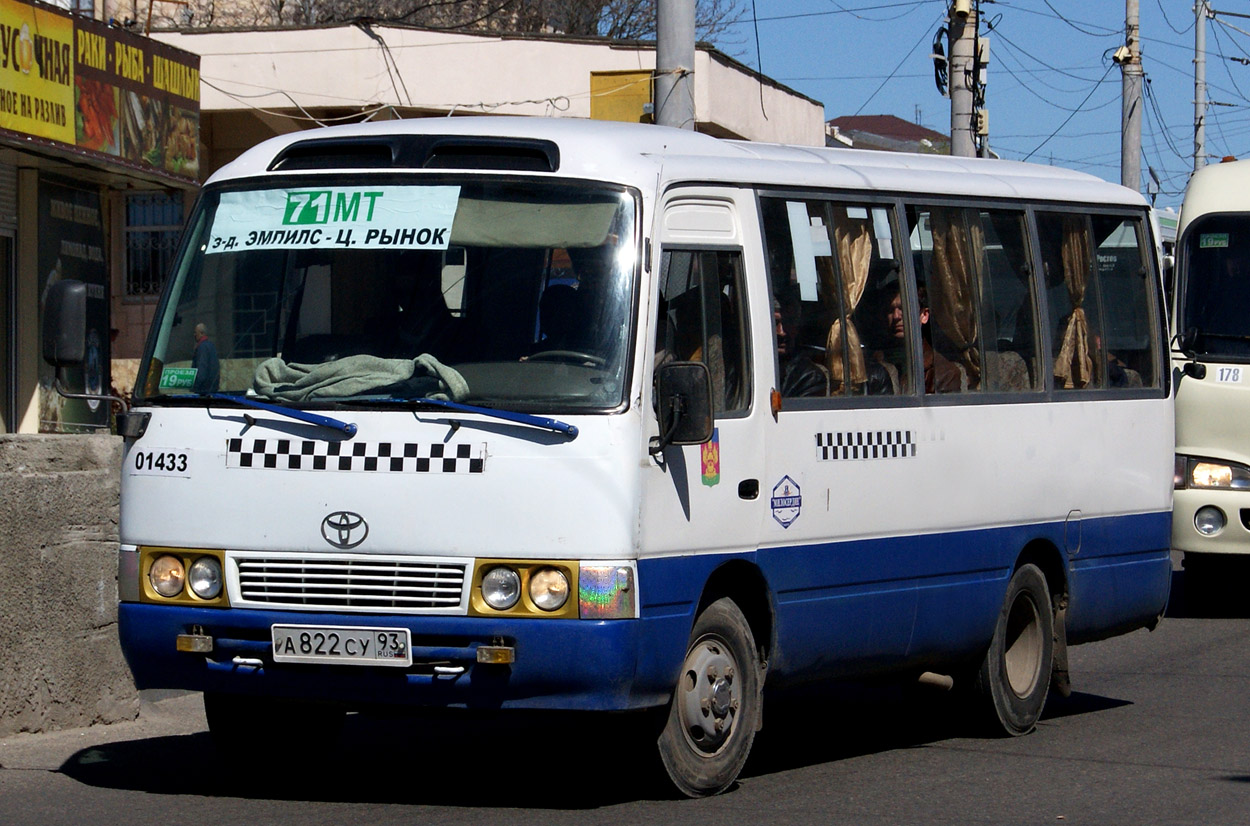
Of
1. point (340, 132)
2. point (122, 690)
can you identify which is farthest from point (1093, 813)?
point (122, 690)

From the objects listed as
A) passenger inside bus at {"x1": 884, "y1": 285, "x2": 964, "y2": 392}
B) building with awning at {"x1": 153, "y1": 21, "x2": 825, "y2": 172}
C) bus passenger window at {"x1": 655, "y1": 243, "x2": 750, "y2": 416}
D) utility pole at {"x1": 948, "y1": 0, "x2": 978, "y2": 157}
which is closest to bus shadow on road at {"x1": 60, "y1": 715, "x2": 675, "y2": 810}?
bus passenger window at {"x1": 655, "y1": 243, "x2": 750, "y2": 416}

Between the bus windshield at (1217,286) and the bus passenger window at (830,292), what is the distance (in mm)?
5733

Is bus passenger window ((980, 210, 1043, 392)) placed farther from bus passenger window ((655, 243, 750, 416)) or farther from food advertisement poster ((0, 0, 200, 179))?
food advertisement poster ((0, 0, 200, 179))

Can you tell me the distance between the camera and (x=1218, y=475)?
13852 millimetres

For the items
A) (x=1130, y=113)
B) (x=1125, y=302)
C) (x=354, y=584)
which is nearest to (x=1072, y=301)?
(x=1125, y=302)

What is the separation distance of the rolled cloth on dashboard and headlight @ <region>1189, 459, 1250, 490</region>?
8304mm

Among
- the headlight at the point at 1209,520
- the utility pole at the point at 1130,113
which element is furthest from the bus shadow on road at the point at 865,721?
the utility pole at the point at 1130,113

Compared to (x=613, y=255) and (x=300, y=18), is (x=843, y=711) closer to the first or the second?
(x=613, y=255)

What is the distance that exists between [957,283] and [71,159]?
11064 millimetres

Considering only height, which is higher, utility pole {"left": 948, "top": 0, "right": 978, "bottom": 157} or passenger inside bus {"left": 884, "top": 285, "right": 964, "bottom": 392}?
utility pole {"left": 948, "top": 0, "right": 978, "bottom": 157}

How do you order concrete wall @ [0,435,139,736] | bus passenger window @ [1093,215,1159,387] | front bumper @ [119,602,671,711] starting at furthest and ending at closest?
bus passenger window @ [1093,215,1159,387] < concrete wall @ [0,435,139,736] < front bumper @ [119,602,671,711]

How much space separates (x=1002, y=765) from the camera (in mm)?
8500

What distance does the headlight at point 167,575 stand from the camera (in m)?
7.21

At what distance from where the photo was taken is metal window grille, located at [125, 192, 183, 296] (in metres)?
23.4
